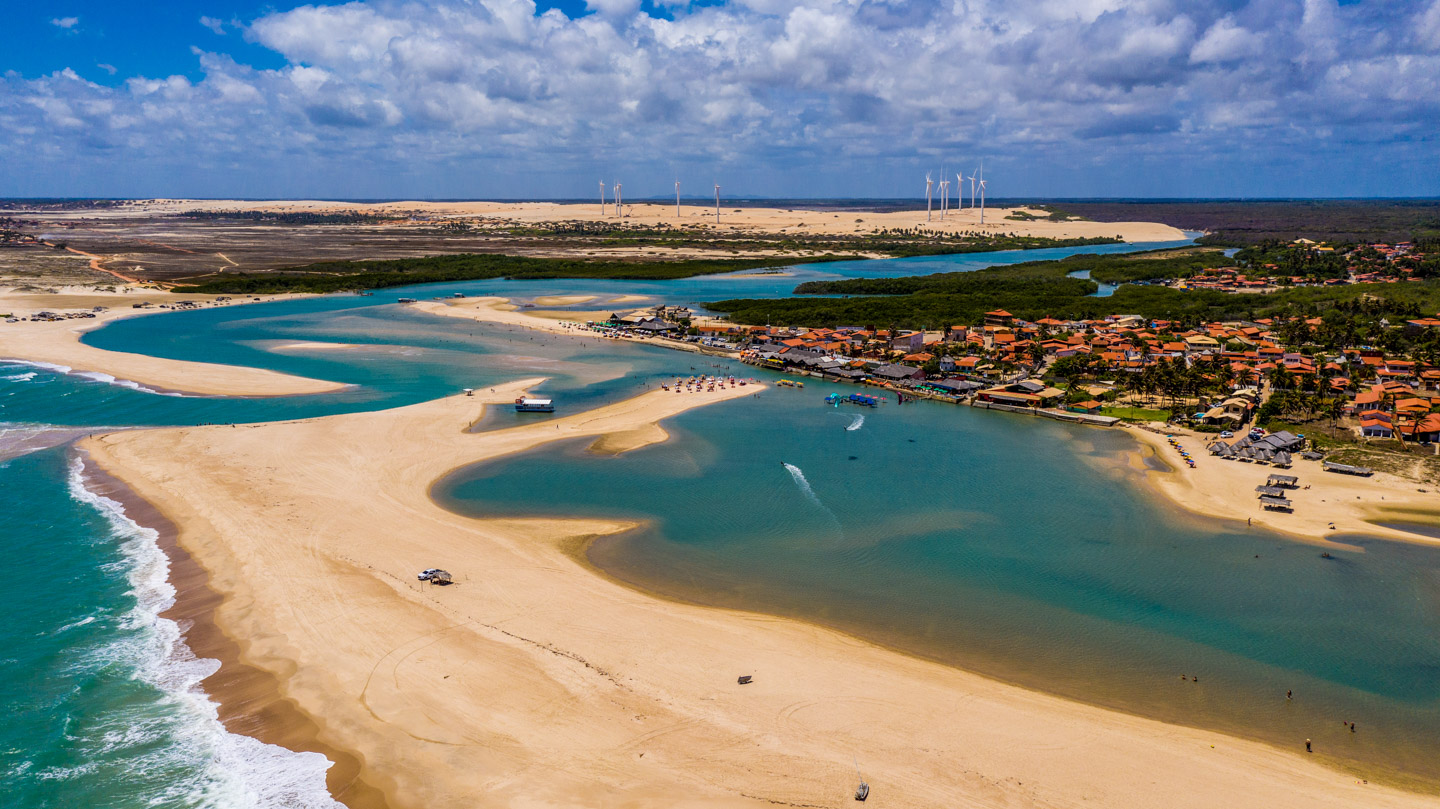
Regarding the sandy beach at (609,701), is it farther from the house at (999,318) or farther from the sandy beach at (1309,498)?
the house at (999,318)

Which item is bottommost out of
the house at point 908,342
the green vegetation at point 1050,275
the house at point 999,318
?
the house at point 908,342

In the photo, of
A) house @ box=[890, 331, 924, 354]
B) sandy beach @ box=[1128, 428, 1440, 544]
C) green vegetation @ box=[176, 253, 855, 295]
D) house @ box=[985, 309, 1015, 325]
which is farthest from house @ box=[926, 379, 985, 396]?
green vegetation @ box=[176, 253, 855, 295]

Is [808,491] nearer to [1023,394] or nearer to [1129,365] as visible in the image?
[1023,394]

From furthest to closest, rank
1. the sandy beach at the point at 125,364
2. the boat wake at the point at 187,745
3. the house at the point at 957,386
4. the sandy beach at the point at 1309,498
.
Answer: the house at the point at 957,386
the sandy beach at the point at 125,364
the sandy beach at the point at 1309,498
the boat wake at the point at 187,745

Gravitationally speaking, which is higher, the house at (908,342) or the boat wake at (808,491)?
the house at (908,342)

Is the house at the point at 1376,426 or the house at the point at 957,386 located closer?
the house at the point at 1376,426

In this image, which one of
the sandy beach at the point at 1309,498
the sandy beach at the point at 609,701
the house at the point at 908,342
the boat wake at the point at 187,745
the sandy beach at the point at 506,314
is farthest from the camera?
the sandy beach at the point at 506,314

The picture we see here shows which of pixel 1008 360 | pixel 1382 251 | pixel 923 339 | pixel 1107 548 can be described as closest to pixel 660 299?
pixel 923 339

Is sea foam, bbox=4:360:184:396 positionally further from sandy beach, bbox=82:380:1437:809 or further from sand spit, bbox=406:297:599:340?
sand spit, bbox=406:297:599:340

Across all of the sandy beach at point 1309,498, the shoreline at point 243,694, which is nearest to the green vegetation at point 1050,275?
the sandy beach at point 1309,498
